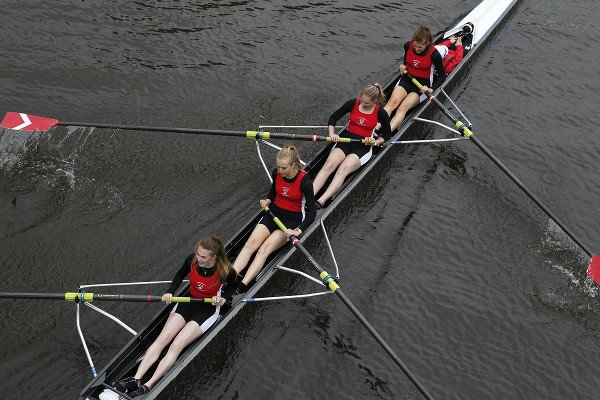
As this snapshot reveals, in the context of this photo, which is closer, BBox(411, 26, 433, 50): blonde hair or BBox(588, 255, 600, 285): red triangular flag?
BBox(588, 255, 600, 285): red triangular flag

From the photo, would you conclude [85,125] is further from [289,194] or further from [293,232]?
[293,232]

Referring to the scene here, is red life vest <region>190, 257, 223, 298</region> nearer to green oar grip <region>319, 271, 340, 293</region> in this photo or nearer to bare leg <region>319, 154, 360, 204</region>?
green oar grip <region>319, 271, 340, 293</region>

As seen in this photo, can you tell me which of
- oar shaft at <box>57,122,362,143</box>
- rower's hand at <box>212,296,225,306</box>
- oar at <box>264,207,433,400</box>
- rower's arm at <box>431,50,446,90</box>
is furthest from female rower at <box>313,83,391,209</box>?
rower's hand at <box>212,296,225,306</box>

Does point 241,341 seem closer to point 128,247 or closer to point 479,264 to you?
point 128,247

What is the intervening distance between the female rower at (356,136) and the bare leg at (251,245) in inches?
55.1

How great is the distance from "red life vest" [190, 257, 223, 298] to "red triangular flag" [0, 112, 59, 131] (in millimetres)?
4722

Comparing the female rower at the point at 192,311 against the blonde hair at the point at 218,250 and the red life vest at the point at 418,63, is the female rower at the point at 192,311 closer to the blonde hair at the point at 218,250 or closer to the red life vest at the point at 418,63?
the blonde hair at the point at 218,250

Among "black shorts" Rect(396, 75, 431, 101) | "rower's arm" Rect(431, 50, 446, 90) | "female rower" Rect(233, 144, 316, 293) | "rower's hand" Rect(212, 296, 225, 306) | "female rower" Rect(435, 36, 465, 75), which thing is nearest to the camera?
"rower's hand" Rect(212, 296, 225, 306)

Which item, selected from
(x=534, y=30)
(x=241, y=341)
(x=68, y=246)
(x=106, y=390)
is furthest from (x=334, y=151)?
(x=534, y=30)

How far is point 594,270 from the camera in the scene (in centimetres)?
1129

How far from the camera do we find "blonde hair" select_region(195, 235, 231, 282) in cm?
870

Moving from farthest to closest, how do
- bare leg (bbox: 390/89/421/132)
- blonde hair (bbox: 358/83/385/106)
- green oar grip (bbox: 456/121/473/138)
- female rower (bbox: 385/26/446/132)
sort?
female rower (bbox: 385/26/446/132), bare leg (bbox: 390/89/421/132), green oar grip (bbox: 456/121/473/138), blonde hair (bbox: 358/83/385/106)

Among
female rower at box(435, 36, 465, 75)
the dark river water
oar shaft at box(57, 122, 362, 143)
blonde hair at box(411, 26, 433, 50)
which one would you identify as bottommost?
the dark river water

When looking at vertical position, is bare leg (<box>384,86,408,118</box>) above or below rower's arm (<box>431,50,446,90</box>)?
below
